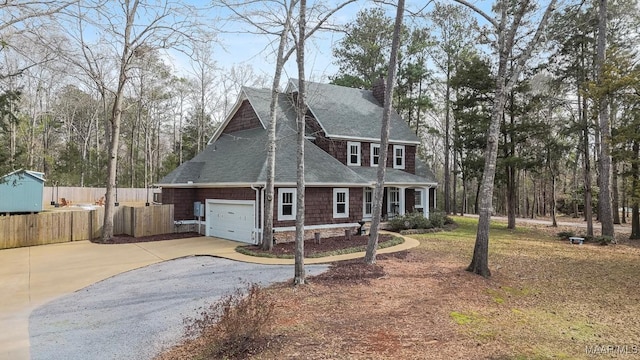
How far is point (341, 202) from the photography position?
1730 centimetres

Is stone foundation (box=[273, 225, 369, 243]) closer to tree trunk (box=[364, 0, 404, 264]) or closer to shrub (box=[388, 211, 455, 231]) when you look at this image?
shrub (box=[388, 211, 455, 231])

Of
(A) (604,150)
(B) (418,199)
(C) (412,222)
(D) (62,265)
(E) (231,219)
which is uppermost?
(A) (604,150)

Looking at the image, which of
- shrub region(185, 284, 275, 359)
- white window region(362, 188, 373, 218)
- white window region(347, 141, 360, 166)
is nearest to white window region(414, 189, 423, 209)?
white window region(362, 188, 373, 218)

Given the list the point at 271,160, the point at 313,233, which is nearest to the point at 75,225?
the point at 271,160

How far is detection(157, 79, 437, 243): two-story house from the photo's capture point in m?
15.6

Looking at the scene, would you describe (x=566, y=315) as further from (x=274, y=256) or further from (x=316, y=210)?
(x=316, y=210)

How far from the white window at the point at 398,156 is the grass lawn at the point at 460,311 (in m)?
11.0

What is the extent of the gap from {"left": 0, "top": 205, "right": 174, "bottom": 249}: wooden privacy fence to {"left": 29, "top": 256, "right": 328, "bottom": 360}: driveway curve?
6644mm

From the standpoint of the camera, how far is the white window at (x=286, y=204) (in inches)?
602

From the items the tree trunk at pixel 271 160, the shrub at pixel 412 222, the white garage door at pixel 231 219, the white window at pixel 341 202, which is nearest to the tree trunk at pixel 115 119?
the white garage door at pixel 231 219

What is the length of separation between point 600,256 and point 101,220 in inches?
831

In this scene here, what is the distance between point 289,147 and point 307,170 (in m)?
2.03

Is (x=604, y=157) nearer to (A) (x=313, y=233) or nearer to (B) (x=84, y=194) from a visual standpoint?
(A) (x=313, y=233)

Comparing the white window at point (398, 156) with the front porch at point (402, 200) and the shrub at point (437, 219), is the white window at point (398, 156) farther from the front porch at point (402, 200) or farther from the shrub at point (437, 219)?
the shrub at point (437, 219)
